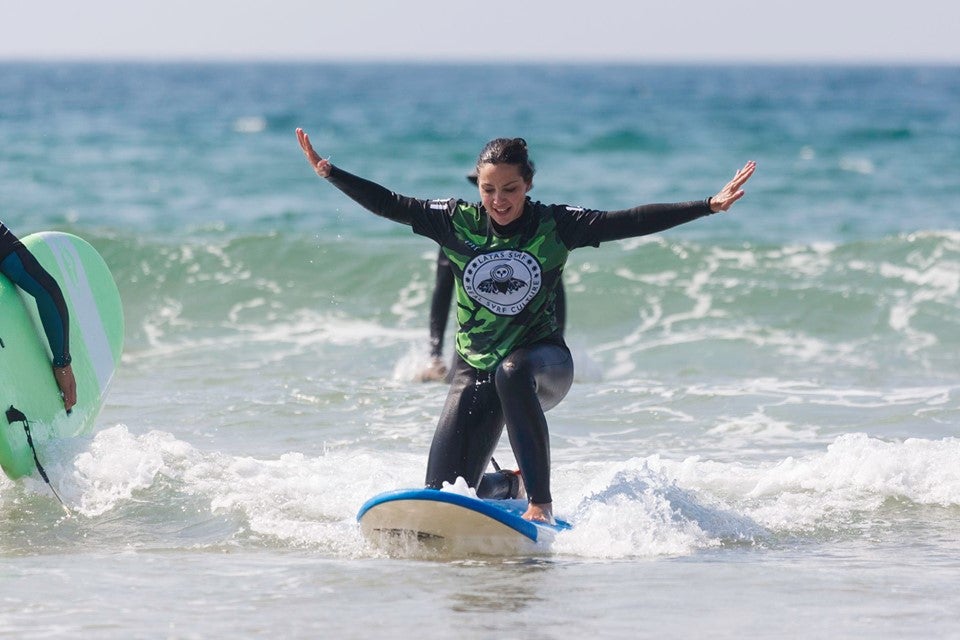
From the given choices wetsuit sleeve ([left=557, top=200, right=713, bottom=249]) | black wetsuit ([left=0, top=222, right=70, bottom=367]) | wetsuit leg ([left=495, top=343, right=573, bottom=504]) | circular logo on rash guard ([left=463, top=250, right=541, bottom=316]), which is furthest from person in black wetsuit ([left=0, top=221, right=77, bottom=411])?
wetsuit sleeve ([left=557, top=200, right=713, bottom=249])

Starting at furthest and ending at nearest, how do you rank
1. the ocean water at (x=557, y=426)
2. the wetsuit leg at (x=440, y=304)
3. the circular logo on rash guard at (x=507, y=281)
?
the wetsuit leg at (x=440, y=304)
the circular logo on rash guard at (x=507, y=281)
the ocean water at (x=557, y=426)

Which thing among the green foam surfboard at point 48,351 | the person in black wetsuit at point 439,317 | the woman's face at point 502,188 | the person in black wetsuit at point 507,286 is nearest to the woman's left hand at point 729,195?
the person in black wetsuit at point 507,286

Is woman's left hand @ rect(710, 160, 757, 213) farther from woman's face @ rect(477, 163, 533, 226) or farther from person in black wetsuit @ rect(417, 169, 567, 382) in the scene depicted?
person in black wetsuit @ rect(417, 169, 567, 382)

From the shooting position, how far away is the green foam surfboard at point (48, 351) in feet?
19.5

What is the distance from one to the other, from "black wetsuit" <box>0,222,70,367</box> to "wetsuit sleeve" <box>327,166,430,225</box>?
1.75 meters

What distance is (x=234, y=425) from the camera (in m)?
7.84

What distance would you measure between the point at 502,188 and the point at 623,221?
47 cm

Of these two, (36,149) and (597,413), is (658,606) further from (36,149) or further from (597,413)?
(36,149)

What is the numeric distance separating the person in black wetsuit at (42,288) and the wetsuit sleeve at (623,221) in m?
2.46

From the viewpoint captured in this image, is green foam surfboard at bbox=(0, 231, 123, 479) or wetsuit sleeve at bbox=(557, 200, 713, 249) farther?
green foam surfboard at bbox=(0, 231, 123, 479)

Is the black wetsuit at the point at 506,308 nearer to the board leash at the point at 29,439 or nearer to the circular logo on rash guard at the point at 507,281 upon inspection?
the circular logo on rash guard at the point at 507,281

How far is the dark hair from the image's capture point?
4902 millimetres

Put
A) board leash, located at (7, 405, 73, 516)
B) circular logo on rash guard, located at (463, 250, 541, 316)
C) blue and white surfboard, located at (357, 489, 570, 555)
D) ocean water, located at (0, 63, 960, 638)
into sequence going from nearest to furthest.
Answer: ocean water, located at (0, 63, 960, 638) < blue and white surfboard, located at (357, 489, 570, 555) < circular logo on rash guard, located at (463, 250, 541, 316) < board leash, located at (7, 405, 73, 516)

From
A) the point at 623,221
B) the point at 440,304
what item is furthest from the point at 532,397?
the point at 440,304
